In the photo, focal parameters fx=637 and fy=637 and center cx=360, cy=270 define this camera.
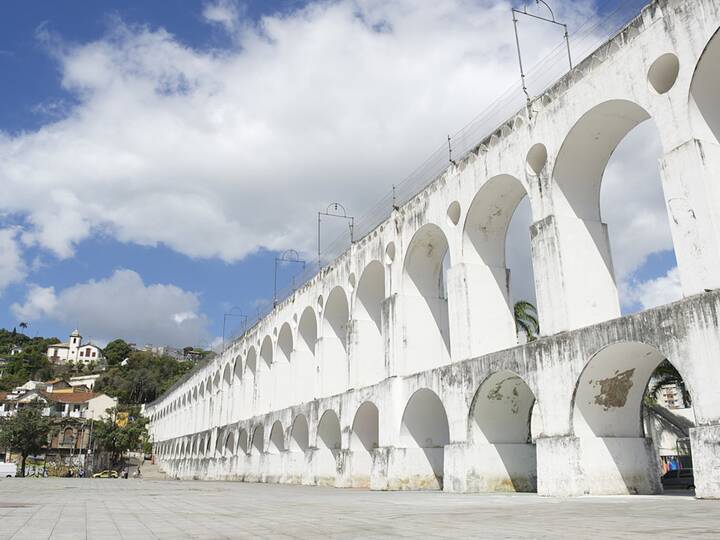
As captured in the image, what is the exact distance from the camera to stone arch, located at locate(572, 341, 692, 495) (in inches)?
→ 505

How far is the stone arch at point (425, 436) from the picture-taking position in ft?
64.5

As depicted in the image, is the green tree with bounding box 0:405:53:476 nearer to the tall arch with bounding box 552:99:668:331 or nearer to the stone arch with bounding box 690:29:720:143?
the tall arch with bounding box 552:99:668:331

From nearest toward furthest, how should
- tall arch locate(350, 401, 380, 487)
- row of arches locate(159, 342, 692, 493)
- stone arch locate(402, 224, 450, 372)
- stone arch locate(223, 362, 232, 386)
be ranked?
row of arches locate(159, 342, 692, 493), stone arch locate(402, 224, 450, 372), tall arch locate(350, 401, 380, 487), stone arch locate(223, 362, 232, 386)

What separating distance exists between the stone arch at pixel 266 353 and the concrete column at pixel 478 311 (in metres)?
20.2

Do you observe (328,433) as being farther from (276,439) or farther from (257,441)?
(257,441)

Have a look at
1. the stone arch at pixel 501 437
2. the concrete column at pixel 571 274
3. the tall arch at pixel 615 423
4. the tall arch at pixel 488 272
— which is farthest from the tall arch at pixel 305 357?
the tall arch at pixel 615 423

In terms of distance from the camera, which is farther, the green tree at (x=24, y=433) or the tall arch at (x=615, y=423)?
the green tree at (x=24, y=433)

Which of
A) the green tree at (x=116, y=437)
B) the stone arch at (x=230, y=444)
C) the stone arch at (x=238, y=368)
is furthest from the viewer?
the green tree at (x=116, y=437)

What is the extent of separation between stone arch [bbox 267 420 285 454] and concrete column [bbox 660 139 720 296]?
2415cm

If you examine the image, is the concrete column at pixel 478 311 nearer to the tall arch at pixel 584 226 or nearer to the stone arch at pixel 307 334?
the tall arch at pixel 584 226

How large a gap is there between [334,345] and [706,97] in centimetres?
1885

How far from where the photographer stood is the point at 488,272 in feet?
60.4

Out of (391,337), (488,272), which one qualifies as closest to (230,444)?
(391,337)

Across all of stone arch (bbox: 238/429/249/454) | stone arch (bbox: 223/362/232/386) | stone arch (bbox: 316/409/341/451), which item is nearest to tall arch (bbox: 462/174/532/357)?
stone arch (bbox: 316/409/341/451)
